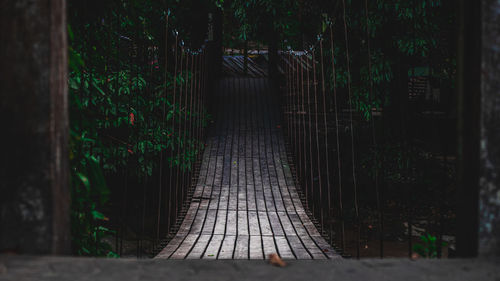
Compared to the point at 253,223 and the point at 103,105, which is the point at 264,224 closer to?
the point at 253,223

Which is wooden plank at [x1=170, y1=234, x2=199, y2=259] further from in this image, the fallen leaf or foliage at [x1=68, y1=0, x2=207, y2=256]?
the fallen leaf

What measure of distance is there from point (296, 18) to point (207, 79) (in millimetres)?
1727

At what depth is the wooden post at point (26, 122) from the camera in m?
1.18

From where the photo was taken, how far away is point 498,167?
4.06 feet

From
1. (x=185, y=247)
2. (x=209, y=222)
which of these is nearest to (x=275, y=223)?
(x=209, y=222)

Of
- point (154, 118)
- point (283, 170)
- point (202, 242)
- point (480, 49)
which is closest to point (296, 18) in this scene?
point (283, 170)

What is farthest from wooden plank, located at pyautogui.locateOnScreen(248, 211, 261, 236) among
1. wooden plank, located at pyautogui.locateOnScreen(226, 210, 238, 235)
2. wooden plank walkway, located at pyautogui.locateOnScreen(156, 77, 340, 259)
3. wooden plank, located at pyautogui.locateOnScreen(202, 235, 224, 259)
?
wooden plank, located at pyautogui.locateOnScreen(202, 235, 224, 259)

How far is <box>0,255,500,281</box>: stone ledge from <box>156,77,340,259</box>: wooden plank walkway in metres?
1.60

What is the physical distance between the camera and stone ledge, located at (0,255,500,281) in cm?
114

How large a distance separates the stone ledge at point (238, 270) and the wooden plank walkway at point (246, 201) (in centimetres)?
160

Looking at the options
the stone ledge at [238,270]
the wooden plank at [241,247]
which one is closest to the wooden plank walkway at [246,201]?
the wooden plank at [241,247]

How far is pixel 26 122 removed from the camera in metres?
1.19

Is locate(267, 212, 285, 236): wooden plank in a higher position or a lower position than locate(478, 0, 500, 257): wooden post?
lower

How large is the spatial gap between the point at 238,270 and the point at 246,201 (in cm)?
325
